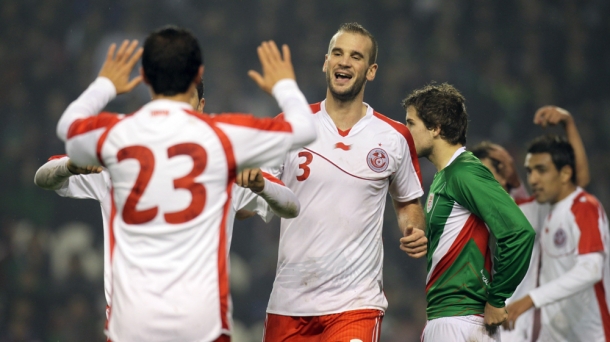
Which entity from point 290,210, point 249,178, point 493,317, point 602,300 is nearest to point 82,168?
point 249,178

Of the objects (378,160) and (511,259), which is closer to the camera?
(511,259)

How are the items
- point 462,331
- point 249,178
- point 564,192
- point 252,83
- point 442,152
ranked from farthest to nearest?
point 252,83 → point 564,192 → point 442,152 → point 462,331 → point 249,178

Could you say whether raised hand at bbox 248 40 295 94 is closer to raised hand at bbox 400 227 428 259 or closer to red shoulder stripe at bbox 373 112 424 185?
raised hand at bbox 400 227 428 259

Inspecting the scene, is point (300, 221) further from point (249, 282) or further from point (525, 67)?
point (525, 67)

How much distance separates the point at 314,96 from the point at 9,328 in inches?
190

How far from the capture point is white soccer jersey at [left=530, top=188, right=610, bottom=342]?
5574 millimetres

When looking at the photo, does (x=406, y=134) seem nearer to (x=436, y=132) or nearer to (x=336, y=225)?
(x=436, y=132)

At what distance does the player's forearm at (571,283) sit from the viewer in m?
5.35

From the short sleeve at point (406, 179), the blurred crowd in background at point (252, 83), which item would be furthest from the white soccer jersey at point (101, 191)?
the blurred crowd in background at point (252, 83)

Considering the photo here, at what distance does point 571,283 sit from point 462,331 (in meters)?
1.69

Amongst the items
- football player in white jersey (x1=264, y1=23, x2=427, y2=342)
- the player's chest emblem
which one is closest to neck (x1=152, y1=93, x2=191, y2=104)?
football player in white jersey (x1=264, y1=23, x2=427, y2=342)

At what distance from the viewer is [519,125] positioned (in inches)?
394

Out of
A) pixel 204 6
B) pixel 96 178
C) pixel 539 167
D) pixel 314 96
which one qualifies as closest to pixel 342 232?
pixel 96 178

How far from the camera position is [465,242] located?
4.20 metres
